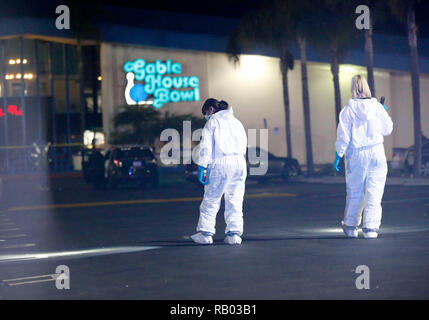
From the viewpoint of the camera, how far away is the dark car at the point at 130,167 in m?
27.0

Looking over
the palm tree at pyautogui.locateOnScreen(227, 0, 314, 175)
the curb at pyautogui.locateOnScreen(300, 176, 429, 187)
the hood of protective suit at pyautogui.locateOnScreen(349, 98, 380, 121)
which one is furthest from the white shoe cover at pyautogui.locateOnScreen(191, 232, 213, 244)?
the palm tree at pyautogui.locateOnScreen(227, 0, 314, 175)

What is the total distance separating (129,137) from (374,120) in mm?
30296

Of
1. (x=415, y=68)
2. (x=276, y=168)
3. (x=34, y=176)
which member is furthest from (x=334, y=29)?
(x=34, y=176)

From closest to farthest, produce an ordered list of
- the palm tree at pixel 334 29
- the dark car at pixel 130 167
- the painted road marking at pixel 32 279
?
the painted road marking at pixel 32 279, the dark car at pixel 130 167, the palm tree at pixel 334 29

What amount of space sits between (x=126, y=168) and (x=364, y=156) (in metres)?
16.9

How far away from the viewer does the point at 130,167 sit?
27.1 metres

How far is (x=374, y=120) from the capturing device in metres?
10.9

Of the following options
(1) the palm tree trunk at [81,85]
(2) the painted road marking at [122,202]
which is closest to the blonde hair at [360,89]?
(2) the painted road marking at [122,202]

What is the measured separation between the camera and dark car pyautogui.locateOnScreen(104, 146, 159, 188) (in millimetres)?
26969

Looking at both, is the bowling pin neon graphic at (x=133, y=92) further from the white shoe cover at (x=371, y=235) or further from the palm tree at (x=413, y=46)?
the white shoe cover at (x=371, y=235)

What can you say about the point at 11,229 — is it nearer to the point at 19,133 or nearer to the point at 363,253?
the point at 363,253

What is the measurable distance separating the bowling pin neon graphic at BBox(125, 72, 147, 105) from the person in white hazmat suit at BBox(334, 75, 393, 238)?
107 feet

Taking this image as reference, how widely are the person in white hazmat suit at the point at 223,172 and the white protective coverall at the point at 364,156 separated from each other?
1342 millimetres
